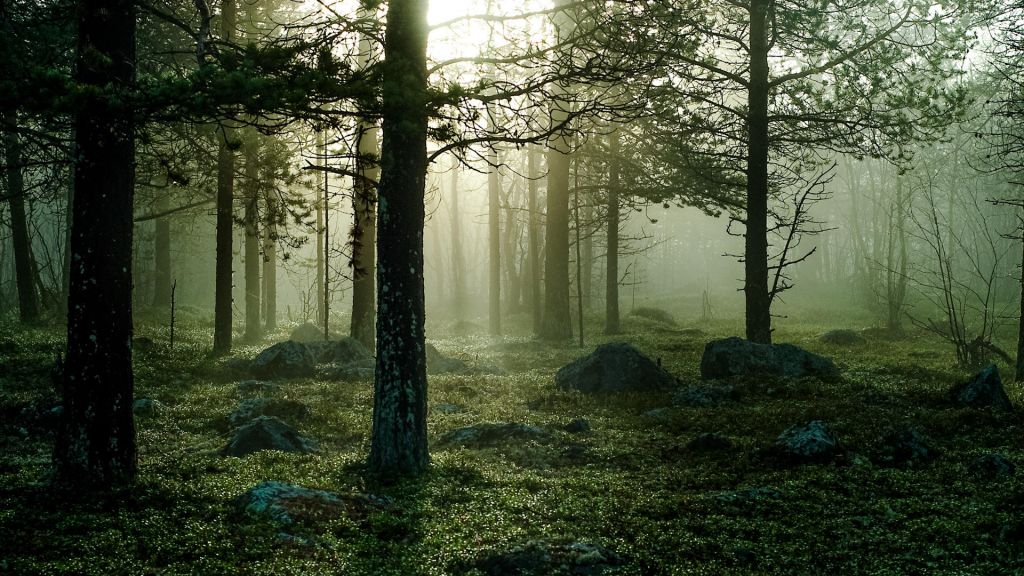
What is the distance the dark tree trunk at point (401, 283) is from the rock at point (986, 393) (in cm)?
806

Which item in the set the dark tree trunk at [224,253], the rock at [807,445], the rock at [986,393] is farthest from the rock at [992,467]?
the dark tree trunk at [224,253]

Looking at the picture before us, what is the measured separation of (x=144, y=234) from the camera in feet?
126

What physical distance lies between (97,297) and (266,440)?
108 inches

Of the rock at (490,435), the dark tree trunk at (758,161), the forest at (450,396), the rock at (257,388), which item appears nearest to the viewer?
the forest at (450,396)

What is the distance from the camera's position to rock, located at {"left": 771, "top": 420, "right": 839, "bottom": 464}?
7.58 meters

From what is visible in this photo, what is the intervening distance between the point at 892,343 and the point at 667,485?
1545 cm

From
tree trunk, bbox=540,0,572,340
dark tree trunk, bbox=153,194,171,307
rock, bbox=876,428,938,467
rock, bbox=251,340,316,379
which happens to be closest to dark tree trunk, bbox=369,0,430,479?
rock, bbox=876,428,938,467

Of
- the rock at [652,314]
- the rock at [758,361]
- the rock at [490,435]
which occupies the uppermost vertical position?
the rock at [652,314]

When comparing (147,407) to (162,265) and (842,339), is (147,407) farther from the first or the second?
(162,265)

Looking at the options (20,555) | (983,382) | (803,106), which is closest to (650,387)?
(983,382)

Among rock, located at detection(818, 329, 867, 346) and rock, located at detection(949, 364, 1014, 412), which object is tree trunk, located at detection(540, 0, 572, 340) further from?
rock, located at detection(949, 364, 1014, 412)

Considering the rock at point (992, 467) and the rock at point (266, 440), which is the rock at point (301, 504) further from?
the rock at point (992, 467)

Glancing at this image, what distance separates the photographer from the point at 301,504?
228 inches

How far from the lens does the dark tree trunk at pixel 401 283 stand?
6.98 m
